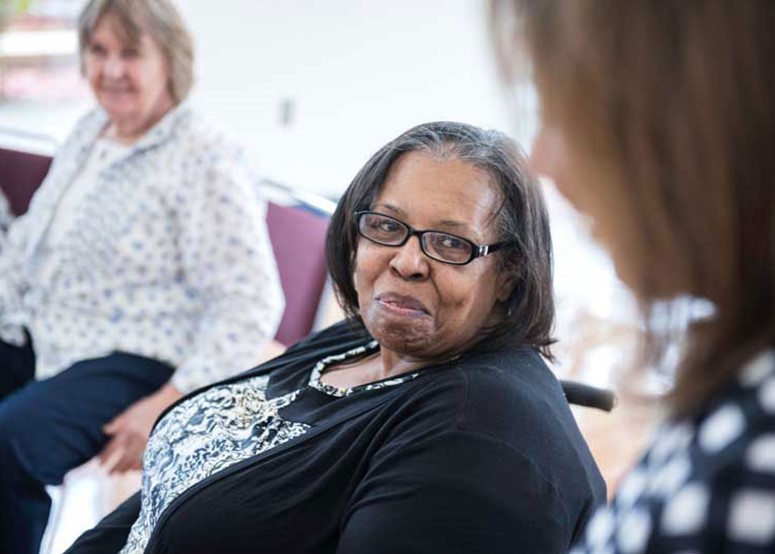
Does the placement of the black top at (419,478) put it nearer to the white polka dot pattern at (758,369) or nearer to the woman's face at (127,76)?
the white polka dot pattern at (758,369)

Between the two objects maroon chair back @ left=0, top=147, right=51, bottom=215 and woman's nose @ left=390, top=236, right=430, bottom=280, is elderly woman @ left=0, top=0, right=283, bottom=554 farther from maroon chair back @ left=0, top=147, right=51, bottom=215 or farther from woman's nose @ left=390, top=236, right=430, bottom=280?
woman's nose @ left=390, top=236, right=430, bottom=280

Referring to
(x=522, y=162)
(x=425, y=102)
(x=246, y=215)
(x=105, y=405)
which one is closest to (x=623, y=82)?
(x=522, y=162)

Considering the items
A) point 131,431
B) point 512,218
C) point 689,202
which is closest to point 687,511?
Answer: point 689,202

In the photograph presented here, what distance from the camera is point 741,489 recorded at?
546 millimetres

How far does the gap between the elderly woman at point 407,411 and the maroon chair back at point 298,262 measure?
23.0 inches

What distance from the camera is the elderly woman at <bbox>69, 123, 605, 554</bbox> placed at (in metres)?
1.07

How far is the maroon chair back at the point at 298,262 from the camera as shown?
219cm

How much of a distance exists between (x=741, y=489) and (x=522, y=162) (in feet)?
2.76

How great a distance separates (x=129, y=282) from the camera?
2080 mm

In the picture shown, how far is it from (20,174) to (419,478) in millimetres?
1914

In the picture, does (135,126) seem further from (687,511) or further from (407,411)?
(687,511)

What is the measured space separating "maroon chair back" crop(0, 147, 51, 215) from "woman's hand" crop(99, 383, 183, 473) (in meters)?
0.89

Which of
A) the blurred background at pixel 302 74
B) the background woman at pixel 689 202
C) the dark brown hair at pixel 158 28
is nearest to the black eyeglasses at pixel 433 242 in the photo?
the background woman at pixel 689 202

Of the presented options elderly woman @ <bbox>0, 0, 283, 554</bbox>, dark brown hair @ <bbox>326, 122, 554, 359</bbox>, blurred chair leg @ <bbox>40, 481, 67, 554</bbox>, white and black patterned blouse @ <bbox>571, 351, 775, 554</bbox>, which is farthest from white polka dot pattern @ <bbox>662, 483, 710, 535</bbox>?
blurred chair leg @ <bbox>40, 481, 67, 554</bbox>
